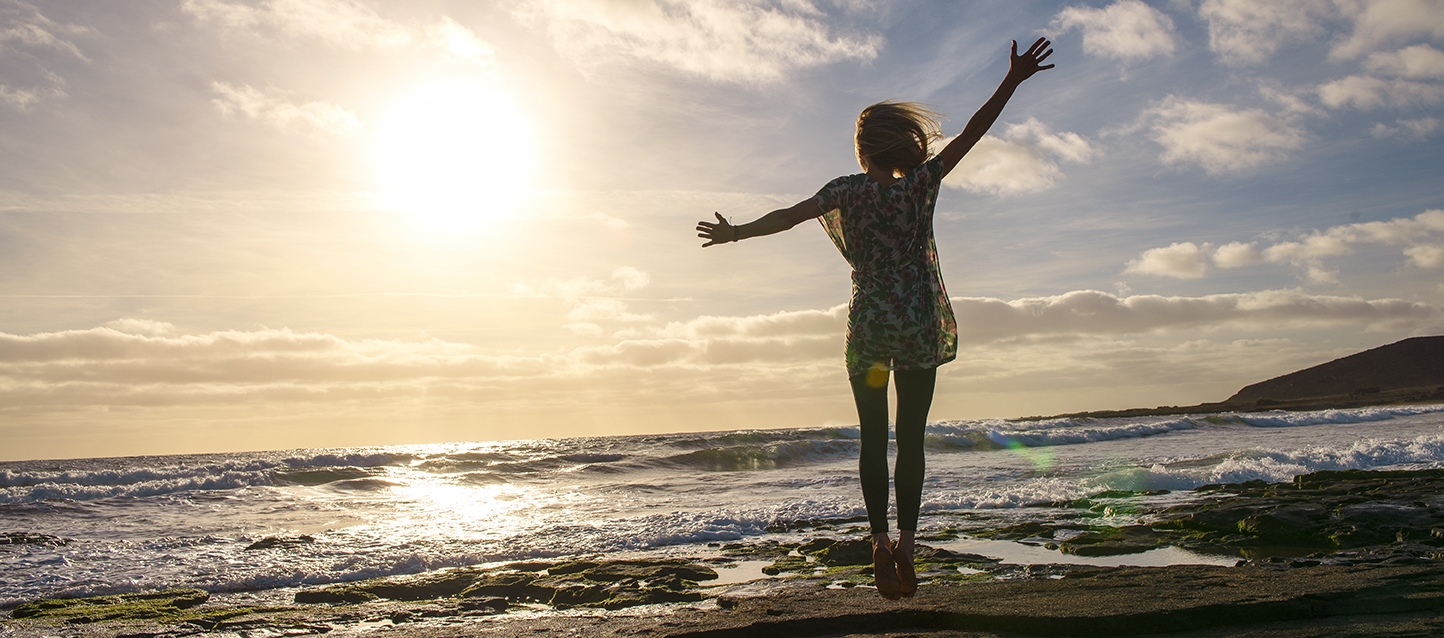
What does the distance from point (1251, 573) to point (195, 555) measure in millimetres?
9731

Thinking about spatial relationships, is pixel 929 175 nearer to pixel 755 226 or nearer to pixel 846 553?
pixel 755 226

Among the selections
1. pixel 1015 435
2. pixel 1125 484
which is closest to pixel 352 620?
pixel 1125 484

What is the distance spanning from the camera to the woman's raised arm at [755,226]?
321cm

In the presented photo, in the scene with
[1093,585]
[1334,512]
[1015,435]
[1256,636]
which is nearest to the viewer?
[1256,636]

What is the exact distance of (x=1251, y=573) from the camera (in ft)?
14.0

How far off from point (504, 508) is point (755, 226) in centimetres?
1185

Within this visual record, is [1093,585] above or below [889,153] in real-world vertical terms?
below

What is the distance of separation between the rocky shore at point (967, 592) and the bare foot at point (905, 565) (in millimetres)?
245

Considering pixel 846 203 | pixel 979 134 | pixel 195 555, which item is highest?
pixel 979 134

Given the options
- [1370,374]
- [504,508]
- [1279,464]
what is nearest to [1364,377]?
[1370,374]

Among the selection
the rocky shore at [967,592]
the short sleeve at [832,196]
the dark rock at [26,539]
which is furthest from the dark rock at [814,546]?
the dark rock at [26,539]

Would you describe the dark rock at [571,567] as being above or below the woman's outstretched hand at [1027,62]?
below

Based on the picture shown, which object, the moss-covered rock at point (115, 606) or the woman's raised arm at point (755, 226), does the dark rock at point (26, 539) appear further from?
the woman's raised arm at point (755, 226)

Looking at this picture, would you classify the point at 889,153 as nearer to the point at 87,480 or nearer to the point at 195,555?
the point at 195,555
